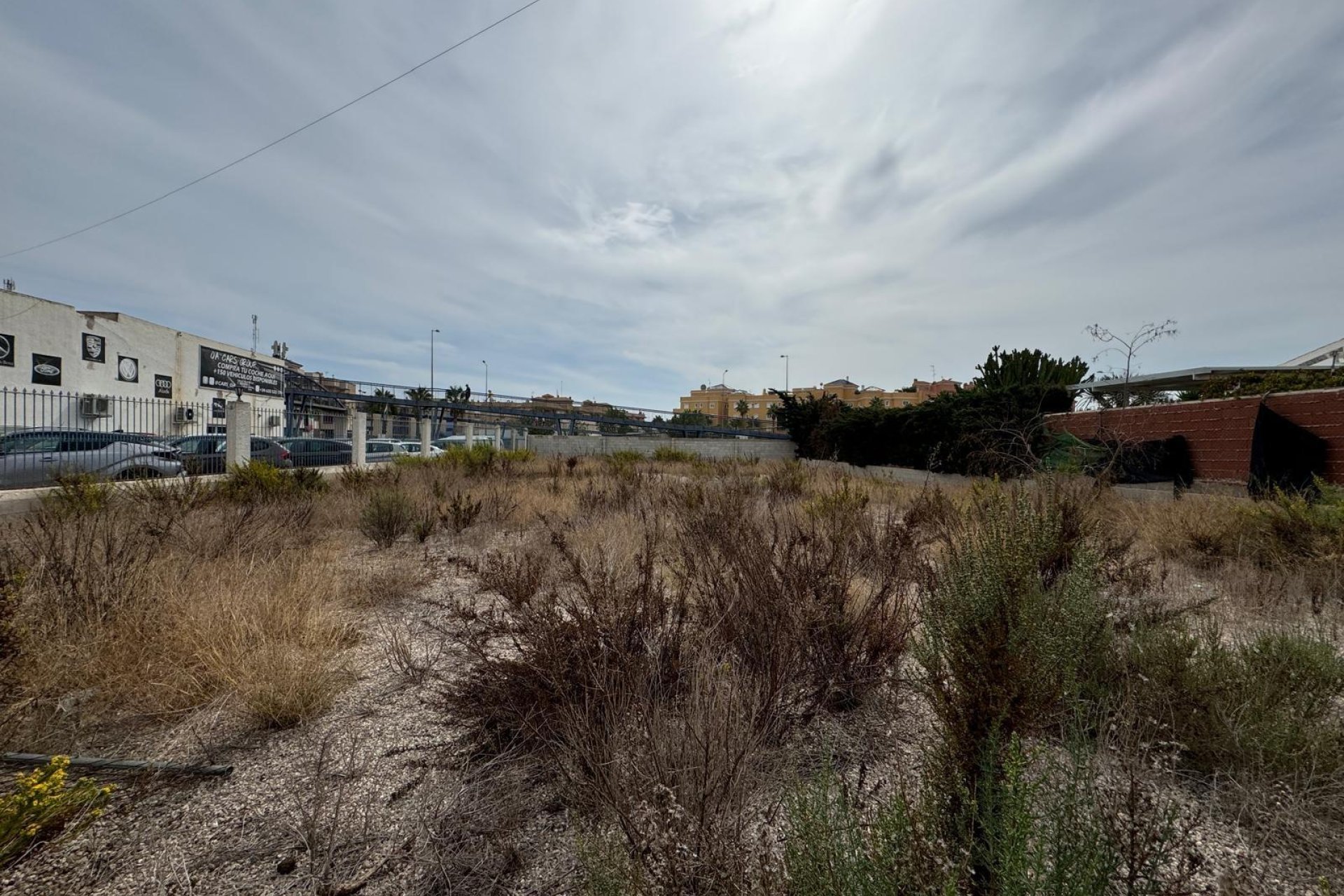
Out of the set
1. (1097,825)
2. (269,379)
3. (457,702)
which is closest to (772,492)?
(457,702)

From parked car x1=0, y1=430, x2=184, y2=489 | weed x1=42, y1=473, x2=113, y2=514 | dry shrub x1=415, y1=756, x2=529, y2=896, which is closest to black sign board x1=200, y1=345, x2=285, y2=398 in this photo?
parked car x1=0, y1=430, x2=184, y2=489

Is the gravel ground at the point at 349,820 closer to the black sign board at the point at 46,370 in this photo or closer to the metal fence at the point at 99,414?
the metal fence at the point at 99,414

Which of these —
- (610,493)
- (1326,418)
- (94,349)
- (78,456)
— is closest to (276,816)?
(610,493)

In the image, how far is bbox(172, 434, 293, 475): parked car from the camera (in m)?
11.2

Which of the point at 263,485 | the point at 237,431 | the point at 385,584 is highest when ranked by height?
the point at 237,431

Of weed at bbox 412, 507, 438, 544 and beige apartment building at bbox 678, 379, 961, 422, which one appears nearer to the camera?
weed at bbox 412, 507, 438, 544

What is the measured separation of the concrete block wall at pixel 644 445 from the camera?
2741 cm

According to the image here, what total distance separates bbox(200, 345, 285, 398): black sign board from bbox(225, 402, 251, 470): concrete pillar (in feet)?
83.3

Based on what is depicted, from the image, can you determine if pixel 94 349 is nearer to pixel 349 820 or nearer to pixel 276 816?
pixel 276 816

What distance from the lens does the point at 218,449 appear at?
12328 mm

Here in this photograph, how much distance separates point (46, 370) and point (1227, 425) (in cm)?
3835

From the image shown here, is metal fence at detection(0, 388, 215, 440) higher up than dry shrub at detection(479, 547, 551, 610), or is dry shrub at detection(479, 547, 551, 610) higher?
metal fence at detection(0, 388, 215, 440)

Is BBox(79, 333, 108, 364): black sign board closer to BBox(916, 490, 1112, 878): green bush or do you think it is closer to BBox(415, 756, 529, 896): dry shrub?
BBox(415, 756, 529, 896): dry shrub

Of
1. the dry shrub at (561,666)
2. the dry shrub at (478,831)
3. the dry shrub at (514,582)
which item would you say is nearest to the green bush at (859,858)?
the dry shrub at (478,831)
